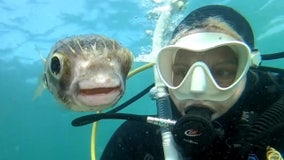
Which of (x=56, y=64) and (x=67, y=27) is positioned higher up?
(x=67, y=27)

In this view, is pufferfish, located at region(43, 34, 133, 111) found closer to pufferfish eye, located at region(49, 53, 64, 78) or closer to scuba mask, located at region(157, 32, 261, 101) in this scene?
pufferfish eye, located at region(49, 53, 64, 78)

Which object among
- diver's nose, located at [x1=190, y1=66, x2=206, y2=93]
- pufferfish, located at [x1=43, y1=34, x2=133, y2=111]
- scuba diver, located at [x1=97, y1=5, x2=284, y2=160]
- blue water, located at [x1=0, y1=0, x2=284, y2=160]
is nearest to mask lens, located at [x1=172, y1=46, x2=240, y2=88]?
scuba diver, located at [x1=97, y1=5, x2=284, y2=160]

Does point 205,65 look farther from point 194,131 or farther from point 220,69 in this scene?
point 194,131

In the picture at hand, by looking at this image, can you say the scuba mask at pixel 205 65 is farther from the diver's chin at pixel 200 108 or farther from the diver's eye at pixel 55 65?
the diver's eye at pixel 55 65

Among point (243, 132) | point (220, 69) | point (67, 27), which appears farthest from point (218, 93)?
point (67, 27)

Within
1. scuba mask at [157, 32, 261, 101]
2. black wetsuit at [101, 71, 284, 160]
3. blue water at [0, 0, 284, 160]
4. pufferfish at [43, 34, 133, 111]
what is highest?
blue water at [0, 0, 284, 160]

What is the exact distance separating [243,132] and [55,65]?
2163 mm

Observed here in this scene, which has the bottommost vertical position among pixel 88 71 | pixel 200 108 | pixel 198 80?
pixel 200 108

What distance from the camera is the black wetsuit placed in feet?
10.9

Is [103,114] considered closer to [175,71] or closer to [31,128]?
[175,71]

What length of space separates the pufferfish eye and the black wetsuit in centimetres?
179

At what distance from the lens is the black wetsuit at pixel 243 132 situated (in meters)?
3.31

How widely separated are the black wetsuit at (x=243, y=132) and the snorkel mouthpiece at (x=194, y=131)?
156 mm

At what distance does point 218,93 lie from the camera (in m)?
3.52
